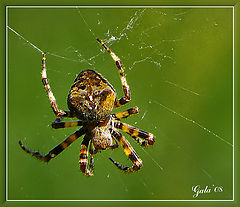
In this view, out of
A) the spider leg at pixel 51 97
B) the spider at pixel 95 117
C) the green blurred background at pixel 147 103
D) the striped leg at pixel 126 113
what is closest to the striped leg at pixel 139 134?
the spider at pixel 95 117

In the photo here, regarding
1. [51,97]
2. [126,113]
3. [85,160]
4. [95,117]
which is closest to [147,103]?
[126,113]

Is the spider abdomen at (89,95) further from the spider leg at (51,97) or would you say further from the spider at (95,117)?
the spider leg at (51,97)

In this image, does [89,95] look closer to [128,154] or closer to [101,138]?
[101,138]

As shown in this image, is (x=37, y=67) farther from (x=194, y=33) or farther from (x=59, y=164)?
(x=194, y=33)

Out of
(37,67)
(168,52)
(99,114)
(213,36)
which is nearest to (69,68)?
(37,67)
